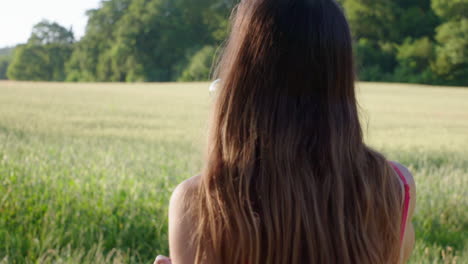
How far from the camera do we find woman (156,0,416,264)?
1.31m

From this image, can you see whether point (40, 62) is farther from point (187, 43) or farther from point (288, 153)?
point (288, 153)

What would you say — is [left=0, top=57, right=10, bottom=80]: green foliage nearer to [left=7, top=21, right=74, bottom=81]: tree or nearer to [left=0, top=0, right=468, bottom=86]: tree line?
[left=0, top=0, right=468, bottom=86]: tree line

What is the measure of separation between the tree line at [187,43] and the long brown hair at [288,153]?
3054cm

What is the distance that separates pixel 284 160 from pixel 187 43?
5117cm

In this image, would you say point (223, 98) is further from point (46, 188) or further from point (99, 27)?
point (99, 27)

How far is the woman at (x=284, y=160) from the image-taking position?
51.7 inches

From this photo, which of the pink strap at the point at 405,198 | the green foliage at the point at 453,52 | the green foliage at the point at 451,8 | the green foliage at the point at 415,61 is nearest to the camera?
the pink strap at the point at 405,198

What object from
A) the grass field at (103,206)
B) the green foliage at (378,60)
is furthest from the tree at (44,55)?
the grass field at (103,206)

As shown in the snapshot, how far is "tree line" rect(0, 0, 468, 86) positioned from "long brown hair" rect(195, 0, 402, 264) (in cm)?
3054

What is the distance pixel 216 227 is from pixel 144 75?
53.4 meters

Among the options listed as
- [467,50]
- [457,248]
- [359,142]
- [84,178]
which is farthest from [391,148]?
[467,50]

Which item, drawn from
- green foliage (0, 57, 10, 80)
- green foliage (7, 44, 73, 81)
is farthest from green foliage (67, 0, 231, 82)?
green foliage (0, 57, 10, 80)

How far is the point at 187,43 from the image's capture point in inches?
2026

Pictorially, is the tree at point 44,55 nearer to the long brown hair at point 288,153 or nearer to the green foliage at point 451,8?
the green foliage at point 451,8
